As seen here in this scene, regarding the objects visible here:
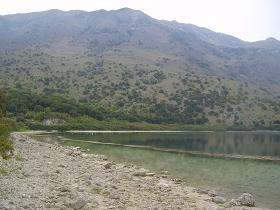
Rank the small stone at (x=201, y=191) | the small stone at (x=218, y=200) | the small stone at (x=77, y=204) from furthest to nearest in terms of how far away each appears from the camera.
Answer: the small stone at (x=201, y=191) → the small stone at (x=218, y=200) → the small stone at (x=77, y=204)

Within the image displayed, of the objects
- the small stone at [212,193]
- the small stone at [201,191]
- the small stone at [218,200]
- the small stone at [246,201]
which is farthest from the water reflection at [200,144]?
the small stone at [246,201]

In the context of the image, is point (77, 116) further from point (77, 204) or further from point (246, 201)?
point (77, 204)

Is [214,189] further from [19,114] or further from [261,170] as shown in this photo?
[19,114]

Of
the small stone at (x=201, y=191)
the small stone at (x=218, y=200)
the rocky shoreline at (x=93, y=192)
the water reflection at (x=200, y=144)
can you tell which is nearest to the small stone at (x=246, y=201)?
the rocky shoreline at (x=93, y=192)

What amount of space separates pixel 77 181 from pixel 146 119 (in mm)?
144791

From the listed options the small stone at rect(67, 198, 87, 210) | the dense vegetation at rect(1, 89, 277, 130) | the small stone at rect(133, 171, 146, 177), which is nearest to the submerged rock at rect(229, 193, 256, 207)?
the small stone at rect(67, 198, 87, 210)

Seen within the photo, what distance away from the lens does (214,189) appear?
42500 mm

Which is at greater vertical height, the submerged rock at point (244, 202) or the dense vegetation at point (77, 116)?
the submerged rock at point (244, 202)

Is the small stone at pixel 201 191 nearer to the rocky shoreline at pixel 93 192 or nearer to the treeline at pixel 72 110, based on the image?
the rocky shoreline at pixel 93 192

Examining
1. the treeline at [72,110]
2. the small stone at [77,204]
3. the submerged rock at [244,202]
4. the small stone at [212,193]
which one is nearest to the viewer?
the small stone at [77,204]

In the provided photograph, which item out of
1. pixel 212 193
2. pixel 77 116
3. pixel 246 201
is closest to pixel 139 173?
pixel 212 193

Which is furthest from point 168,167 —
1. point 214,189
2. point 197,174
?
point 214,189

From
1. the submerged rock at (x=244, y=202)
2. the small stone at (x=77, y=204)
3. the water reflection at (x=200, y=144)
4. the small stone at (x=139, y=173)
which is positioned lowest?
the water reflection at (x=200, y=144)

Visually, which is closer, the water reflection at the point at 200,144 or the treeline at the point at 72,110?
the water reflection at the point at 200,144
